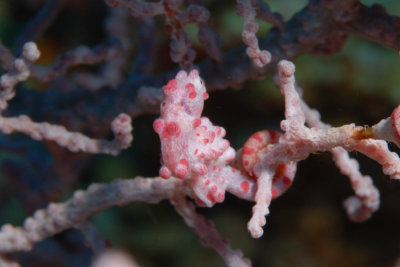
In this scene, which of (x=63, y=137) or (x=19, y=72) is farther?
(x=63, y=137)

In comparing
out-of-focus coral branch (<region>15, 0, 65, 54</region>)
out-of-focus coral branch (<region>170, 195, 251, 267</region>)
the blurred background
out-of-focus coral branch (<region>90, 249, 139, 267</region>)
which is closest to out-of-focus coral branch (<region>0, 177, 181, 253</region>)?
out-of-focus coral branch (<region>170, 195, 251, 267</region>)

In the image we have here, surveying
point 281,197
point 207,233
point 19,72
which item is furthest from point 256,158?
point 281,197

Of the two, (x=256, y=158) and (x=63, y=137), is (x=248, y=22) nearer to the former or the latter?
(x=256, y=158)

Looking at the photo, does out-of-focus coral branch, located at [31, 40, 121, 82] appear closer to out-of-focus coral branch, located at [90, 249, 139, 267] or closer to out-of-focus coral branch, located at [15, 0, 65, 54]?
out-of-focus coral branch, located at [15, 0, 65, 54]

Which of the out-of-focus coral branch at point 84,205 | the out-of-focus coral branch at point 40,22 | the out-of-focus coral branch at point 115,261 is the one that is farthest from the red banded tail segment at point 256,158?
the out-of-focus coral branch at point 40,22

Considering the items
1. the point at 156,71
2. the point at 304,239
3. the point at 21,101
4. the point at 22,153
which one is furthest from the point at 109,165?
the point at 304,239

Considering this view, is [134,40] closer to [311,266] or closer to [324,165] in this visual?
[324,165]
